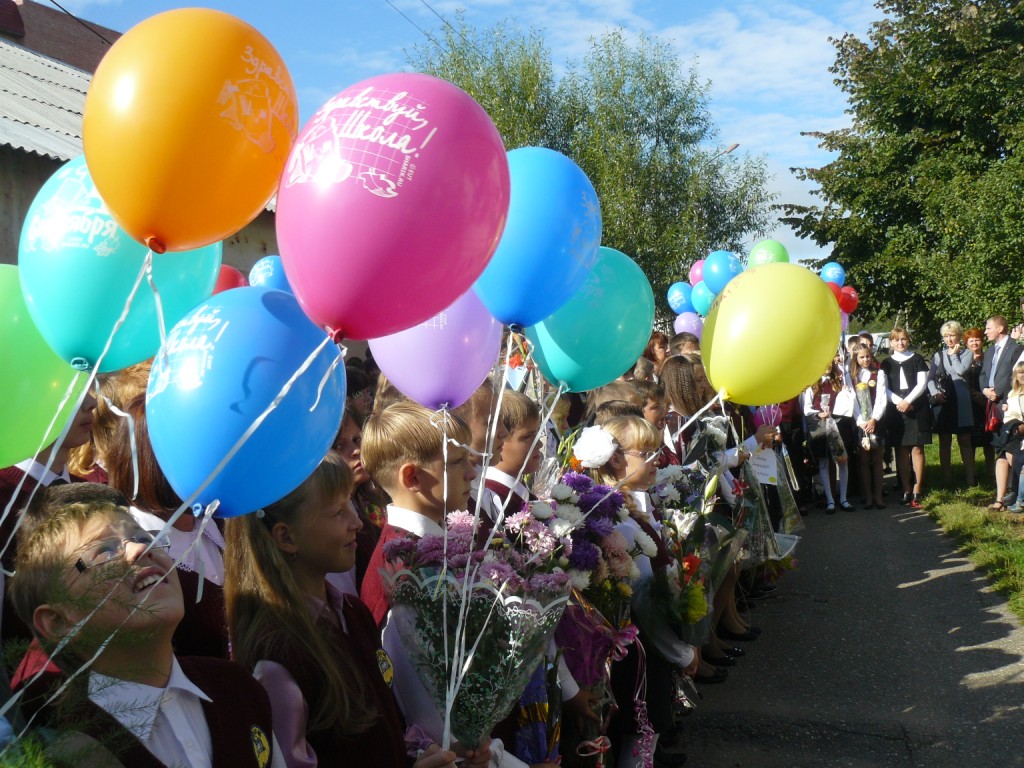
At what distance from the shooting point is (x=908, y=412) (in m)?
10.8

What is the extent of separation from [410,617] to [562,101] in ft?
66.7

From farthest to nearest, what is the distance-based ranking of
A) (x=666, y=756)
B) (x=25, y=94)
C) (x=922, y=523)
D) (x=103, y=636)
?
(x=25, y=94), (x=922, y=523), (x=666, y=756), (x=103, y=636)

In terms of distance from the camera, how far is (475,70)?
21297 mm

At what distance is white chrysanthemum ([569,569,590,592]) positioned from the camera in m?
2.91

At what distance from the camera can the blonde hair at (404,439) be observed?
3057 millimetres

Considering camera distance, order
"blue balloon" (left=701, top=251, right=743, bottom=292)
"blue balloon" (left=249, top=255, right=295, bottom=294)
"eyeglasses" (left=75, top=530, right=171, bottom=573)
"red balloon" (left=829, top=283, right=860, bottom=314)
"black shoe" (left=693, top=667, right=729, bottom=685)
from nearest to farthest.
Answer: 1. "eyeglasses" (left=75, top=530, right=171, bottom=573)
2. "blue balloon" (left=249, top=255, right=295, bottom=294)
3. "black shoe" (left=693, top=667, right=729, bottom=685)
4. "blue balloon" (left=701, top=251, right=743, bottom=292)
5. "red balloon" (left=829, top=283, right=860, bottom=314)

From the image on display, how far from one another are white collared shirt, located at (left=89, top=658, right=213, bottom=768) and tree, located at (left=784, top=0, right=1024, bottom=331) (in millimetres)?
18003

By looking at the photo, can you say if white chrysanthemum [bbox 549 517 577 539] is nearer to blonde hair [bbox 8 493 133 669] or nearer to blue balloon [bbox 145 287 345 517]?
blue balloon [bbox 145 287 345 517]

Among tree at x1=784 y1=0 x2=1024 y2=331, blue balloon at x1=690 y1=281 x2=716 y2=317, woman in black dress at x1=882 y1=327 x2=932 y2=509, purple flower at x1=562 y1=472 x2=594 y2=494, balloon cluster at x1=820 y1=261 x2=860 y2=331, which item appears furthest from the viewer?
tree at x1=784 y1=0 x2=1024 y2=331

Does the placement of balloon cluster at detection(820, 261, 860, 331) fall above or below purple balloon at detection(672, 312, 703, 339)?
above

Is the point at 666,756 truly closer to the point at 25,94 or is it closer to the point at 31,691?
the point at 31,691

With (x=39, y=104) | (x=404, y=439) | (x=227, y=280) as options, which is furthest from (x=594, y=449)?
(x=39, y=104)

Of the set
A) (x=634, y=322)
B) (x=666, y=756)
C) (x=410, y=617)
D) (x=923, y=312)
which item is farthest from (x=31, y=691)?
(x=923, y=312)

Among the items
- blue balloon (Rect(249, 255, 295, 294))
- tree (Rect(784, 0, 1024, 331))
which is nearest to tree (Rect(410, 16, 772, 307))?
tree (Rect(784, 0, 1024, 331))
